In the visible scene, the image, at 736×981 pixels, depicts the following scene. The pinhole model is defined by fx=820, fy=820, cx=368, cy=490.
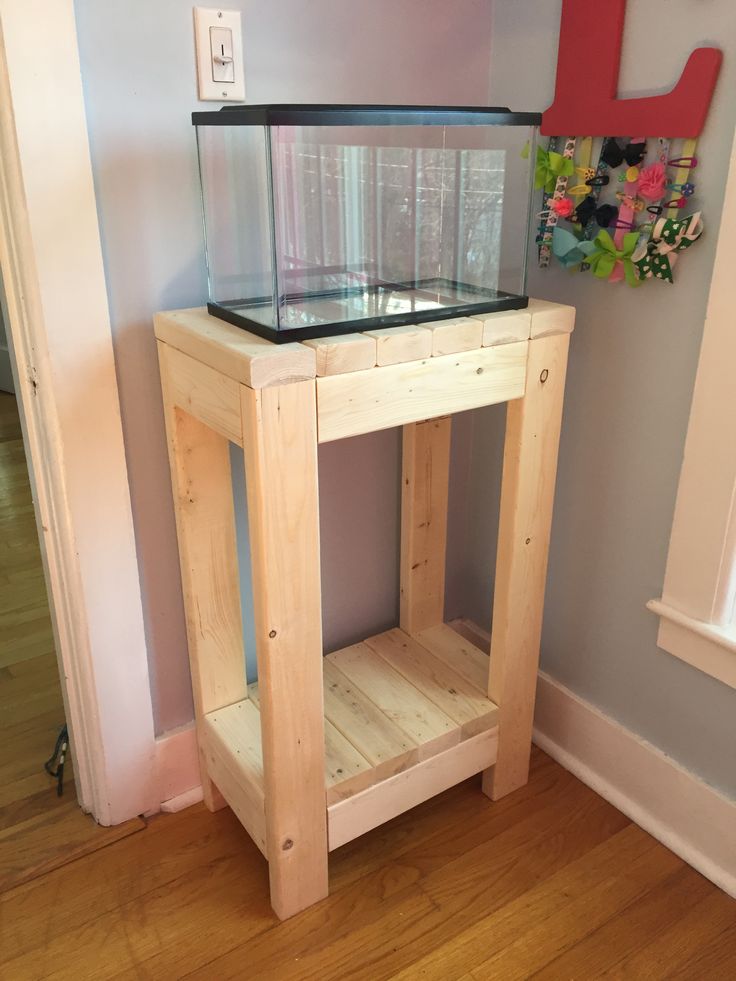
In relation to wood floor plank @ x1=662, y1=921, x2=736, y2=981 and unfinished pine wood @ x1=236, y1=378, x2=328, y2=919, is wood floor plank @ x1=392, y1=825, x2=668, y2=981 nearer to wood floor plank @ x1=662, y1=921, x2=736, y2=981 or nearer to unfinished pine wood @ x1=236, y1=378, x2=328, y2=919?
wood floor plank @ x1=662, y1=921, x2=736, y2=981

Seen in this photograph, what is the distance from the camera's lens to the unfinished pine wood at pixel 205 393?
1.08m

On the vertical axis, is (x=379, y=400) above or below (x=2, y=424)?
above

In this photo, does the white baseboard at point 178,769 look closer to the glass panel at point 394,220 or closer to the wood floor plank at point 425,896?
the wood floor plank at point 425,896

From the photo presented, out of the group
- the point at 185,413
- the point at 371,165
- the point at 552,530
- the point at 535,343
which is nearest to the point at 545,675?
the point at 552,530

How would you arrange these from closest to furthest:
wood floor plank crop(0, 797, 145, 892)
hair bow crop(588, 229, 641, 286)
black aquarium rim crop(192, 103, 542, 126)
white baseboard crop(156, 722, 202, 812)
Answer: black aquarium rim crop(192, 103, 542, 126) < hair bow crop(588, 229, 641, 286) < wood floor plank crop(0, 797, 145, 892) < white baseboard crop(156, 722, 202, 812)

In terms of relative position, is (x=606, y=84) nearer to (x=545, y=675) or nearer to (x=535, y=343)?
A: (x=535, y=343)

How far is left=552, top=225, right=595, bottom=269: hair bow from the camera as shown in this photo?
1.36m

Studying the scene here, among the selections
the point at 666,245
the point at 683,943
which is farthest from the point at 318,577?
the point at 683,943

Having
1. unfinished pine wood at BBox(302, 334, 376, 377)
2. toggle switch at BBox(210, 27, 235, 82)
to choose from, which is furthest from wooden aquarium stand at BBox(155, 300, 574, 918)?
toggle switch at BBox(210, 27, 235, 82)

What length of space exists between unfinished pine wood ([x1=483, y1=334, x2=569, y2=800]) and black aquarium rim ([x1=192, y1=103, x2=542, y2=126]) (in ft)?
1.08

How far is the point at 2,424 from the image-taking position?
11.8 ft

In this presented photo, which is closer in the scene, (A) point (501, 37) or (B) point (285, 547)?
(B) point (285, 547)

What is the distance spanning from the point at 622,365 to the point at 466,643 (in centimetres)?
66

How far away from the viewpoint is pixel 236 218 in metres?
1.28
